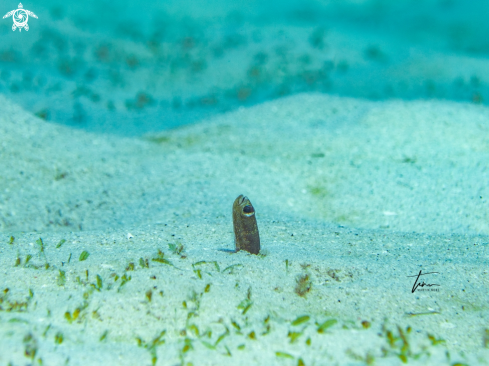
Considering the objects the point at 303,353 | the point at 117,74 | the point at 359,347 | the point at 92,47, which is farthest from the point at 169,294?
the point at 92,47

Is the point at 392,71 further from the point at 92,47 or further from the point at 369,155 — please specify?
the point at 92,47

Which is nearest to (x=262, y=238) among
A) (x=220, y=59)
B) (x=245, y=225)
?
(x=245, y=225)

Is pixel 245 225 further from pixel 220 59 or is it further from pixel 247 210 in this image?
pixel 220 59

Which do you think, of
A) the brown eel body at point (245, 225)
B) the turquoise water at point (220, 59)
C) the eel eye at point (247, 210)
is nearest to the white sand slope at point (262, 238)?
the brown eel body at point (245, 225)

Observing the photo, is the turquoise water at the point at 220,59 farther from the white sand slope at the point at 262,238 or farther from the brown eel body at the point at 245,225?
the brown eel body at the point at 245,225

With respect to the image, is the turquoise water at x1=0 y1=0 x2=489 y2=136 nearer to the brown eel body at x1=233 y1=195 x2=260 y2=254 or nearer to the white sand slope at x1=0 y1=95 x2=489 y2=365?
the white sand slope at x1=0 y1=95 x2=489 y2=365
